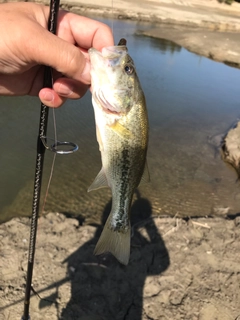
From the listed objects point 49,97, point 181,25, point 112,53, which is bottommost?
point 181,25

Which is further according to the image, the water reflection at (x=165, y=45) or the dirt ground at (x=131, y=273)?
the water reflection at (x=165, y=45)

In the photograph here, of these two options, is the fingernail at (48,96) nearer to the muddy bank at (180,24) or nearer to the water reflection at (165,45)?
the water reflection at (165,45)

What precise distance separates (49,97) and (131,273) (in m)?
2.48

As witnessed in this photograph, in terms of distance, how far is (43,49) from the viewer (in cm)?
191

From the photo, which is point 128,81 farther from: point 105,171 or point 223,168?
point 223,168

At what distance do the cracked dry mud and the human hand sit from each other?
2.09 m

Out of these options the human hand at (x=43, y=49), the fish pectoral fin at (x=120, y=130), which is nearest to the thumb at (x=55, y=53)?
the human hand at (x=43, y=49)

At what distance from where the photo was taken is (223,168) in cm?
716

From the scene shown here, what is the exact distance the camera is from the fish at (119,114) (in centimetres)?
213

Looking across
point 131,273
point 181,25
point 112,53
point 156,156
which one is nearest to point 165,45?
point 181,25

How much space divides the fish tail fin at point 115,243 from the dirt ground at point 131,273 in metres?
1.34

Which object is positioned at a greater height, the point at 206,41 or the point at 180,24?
the point at 180,24

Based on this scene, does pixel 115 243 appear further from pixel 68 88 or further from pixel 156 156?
pixel 156 156

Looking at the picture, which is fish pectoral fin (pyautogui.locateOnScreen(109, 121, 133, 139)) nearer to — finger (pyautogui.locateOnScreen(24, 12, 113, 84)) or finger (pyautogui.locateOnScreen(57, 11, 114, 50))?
finger (pyautogui.locateOnScreen(24, 12, 113, 84))
